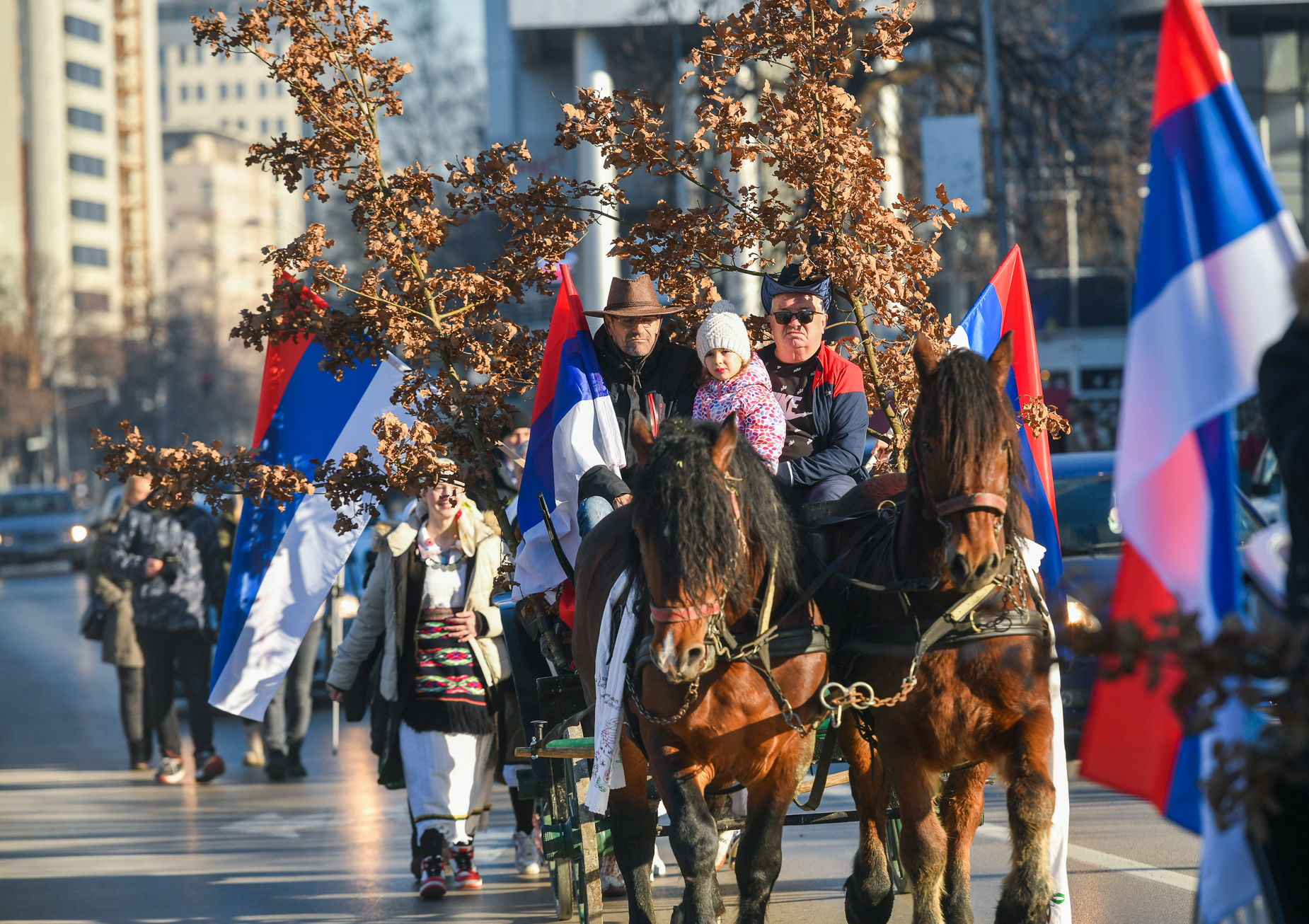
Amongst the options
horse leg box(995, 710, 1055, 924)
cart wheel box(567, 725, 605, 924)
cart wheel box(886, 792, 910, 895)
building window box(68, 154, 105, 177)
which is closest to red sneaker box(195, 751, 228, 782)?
cart wheel box(567, 725, 605, 924)

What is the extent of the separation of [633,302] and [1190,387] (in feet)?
12.0

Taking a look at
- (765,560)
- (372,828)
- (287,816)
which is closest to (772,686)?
(765,560)

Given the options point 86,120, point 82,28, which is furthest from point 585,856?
point 82,28

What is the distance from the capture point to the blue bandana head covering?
263 inches

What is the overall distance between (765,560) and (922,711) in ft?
2.44

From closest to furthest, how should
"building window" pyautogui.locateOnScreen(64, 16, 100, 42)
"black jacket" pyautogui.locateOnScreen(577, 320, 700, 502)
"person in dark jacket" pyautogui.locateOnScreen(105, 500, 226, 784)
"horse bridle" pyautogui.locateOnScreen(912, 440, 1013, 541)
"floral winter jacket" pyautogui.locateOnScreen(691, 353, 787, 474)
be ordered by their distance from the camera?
"horse bridle" pyautogui.locateOnScreen(912, 440, 1013, 541)
"floral winter jacket" pyautogui.locateOnScreen(691, 353, 787, 474)
"black jacket" pyautogui.locateOnScreen(577, 320, 700, 502)
"person in dark jacket" pyautogui.locateOnScreen(105, 500, 226, 784)
"building window" pyautogui.locateOnScreen(64, 16, 100, 42)

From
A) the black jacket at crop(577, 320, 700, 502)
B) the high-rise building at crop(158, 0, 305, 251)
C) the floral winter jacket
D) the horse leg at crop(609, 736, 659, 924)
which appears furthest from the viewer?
the high-rise building at crop(158, 0, 305, 251)

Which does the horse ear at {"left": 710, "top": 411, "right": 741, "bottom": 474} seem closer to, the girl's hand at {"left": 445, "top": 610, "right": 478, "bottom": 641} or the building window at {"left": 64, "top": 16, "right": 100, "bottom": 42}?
the girl's hand at {"left": 445, "top": 610, "right": 478, "bottom": 641}

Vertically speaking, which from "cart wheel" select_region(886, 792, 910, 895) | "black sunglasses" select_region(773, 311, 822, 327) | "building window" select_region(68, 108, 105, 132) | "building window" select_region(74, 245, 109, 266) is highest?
"building window" select_region(68, 108, 105, 132)

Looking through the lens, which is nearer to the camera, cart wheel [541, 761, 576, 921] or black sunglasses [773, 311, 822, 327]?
black sunglasses [773, 311, 822, 327]

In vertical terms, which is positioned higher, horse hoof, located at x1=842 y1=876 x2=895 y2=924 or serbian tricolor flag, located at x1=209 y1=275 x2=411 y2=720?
serbian tricolor flag, located at x1=209 y1=275 x2=411 y2=720

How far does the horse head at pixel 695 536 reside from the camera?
16.2 ft

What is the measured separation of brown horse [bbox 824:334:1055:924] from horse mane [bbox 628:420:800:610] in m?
0.48

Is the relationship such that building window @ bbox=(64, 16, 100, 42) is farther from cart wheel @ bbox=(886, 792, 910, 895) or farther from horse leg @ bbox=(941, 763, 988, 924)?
horse leg @ bbox=(941, 763, 988, 924)
